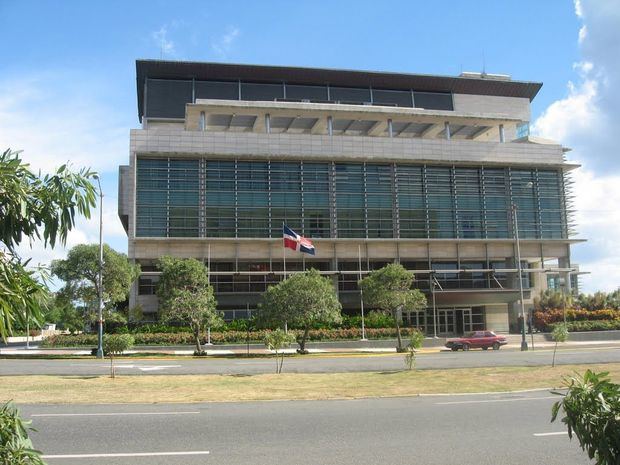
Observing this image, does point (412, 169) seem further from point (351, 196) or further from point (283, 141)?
point (283, 141)

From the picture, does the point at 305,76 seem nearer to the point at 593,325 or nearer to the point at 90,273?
the point at 90,273

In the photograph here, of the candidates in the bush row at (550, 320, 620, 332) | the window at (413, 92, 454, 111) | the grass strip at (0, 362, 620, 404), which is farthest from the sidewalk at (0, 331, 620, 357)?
the window at (413, 92, 454, 111)

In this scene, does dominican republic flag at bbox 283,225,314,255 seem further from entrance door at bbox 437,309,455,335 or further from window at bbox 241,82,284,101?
window at bbox 241,82,284,101

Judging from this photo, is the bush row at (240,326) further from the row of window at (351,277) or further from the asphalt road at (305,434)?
the asphalt road at (305,434)

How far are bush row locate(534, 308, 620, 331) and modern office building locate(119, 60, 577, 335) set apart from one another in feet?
11.5

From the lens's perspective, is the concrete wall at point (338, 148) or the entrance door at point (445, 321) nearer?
the concrete wall at point (338, 148)

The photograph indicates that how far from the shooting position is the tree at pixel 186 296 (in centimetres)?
3628

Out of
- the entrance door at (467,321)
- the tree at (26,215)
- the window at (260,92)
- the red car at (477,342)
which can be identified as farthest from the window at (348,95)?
the tree at (26,215)

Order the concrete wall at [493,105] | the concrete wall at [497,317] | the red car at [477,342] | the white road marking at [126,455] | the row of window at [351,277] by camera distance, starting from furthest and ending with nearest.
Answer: the concrete wall at [493,105]
the concrete wall at [497,317]
the row of window at [351,277]
the red car at [477,342]
the white road marking at [126,455]

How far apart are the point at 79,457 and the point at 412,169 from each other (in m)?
51.1

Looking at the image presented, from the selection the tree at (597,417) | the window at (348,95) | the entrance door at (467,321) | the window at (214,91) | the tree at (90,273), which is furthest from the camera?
the window at (348,95)

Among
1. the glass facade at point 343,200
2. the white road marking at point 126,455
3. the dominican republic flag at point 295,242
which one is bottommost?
the white road marking at point 126,455

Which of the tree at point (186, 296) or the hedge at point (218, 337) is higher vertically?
the tree at point (186, 296)

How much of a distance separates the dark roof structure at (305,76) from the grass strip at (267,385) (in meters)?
47.6
